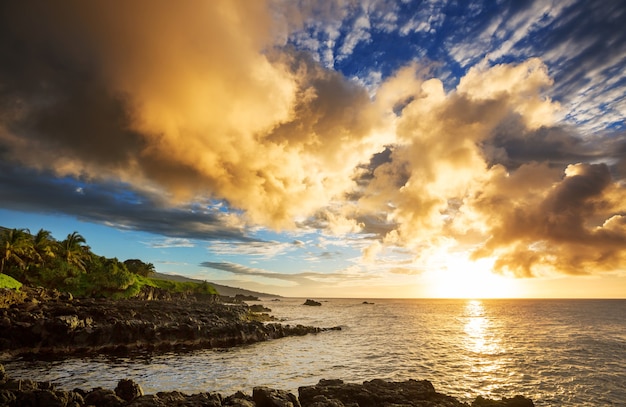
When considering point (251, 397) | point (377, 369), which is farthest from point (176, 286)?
point (251, 397)

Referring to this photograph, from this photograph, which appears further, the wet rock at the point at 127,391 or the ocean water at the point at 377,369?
the ocean water at the point at 377,369

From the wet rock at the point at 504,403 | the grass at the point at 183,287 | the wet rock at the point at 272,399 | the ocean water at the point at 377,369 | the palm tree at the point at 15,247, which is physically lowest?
the ocean water at the point at 377,369

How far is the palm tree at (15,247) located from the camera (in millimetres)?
68375

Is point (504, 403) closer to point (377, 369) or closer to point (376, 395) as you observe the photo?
point (376, 395)

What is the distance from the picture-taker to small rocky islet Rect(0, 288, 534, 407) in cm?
1761

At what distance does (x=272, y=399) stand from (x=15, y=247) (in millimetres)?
79135

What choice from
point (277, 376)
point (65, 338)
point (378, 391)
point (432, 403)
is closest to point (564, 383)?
point (432, 403)

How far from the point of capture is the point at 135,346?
138 feet

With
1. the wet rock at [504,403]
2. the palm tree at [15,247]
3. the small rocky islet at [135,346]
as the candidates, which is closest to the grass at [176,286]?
the palm tree at [15,247]

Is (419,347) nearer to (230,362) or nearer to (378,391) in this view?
(230,362)

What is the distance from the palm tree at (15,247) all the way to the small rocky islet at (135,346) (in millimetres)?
15260

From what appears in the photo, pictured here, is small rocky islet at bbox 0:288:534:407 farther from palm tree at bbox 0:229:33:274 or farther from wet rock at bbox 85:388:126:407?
palm tree at bbox 0:229:33:274

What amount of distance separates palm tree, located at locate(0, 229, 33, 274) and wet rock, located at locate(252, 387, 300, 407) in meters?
77.3

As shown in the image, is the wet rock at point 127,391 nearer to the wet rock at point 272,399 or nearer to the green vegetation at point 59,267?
the wet rock at point 272,399
